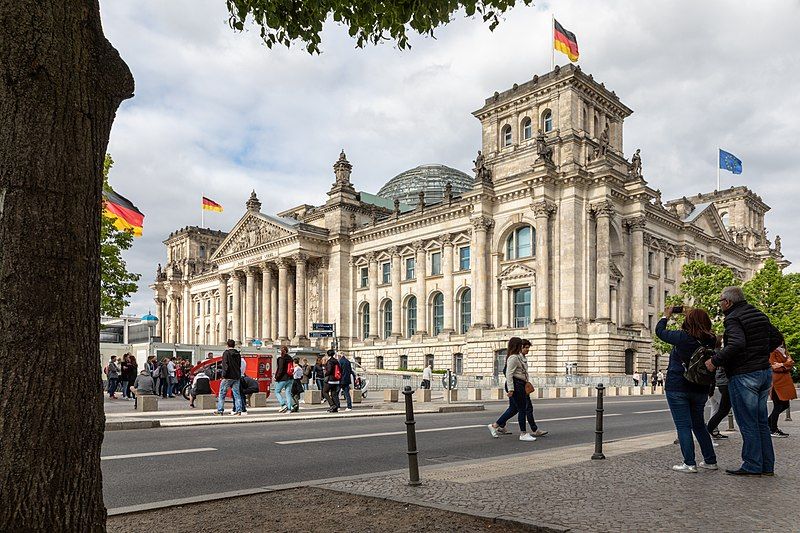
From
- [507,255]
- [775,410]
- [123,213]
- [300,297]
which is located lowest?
[775,410]

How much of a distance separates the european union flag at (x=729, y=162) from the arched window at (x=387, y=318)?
34.8m

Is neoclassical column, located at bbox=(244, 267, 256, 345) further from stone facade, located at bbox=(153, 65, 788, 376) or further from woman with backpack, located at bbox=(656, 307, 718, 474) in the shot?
woman with backpack, located at bbox=(656, 307, 718, 474)

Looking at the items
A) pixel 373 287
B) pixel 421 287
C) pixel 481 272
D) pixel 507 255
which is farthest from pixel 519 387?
pixel 373 287

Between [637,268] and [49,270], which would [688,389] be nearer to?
[49,270]

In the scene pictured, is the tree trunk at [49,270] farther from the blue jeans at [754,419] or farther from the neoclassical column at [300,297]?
the neoclassical column at [300,297]

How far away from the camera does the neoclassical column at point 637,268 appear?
52.0 meters

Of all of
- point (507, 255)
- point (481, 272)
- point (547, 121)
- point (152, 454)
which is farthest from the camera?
point (547, 121)

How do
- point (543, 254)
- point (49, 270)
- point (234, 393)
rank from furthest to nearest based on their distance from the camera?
point (543, 254)
point (234, 393)
point (49, 270)

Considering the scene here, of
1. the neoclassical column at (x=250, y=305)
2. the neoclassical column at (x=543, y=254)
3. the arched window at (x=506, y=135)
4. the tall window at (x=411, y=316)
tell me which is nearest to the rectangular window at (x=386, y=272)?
the tall window at (x=411, y=316)

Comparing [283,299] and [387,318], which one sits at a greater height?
[283,299]

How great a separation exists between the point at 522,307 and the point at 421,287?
436 inches

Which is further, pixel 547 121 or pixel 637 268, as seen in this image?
pixel 547 121

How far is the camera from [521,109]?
5481 centimetres

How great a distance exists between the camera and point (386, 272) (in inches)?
2507
